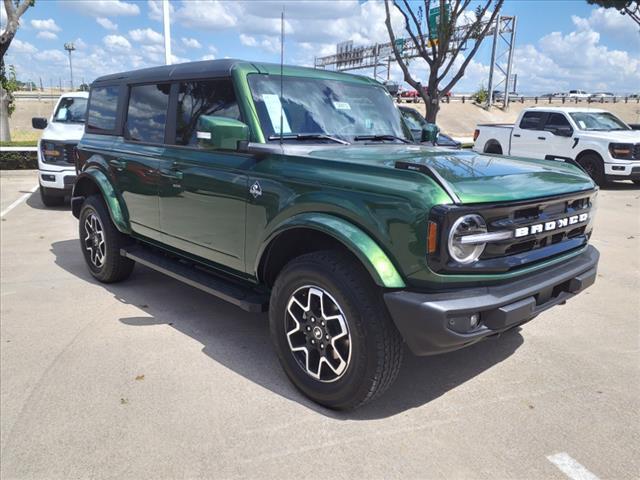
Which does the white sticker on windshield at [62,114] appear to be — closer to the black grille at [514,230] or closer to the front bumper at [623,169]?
the black grille at [514,230]

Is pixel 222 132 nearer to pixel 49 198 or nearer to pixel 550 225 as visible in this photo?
pixel 550 225

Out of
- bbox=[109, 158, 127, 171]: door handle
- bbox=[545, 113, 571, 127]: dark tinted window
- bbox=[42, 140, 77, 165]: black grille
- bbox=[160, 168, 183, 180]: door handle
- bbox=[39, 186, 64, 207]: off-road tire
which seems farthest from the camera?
bbox=[545, 113, 571, 127]: dark tinted window

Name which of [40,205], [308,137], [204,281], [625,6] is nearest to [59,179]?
[40,205]

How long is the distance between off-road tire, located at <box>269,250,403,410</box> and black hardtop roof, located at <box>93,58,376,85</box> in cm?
153

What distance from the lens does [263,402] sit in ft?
10.6

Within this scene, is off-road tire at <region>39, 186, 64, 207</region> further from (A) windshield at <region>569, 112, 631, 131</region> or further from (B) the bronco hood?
(A) windshield at <region>569, 112, 631, 131</region>

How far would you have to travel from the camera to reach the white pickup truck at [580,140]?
11805mm

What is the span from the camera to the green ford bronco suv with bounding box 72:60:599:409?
2.64 metres

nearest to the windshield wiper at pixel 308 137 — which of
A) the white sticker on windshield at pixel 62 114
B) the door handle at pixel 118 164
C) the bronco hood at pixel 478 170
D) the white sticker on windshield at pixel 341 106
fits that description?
the bronco hood at pixel 478 170

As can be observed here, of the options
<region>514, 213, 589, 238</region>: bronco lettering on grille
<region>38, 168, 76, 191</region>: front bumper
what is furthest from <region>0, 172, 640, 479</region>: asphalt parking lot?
<region>38, 168, 76, 191</region>: front bumper

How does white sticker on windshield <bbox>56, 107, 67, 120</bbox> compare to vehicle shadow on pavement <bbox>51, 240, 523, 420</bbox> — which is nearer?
vehicle shadow on pavement <bbox>51, 240, 523, 420</bbox>

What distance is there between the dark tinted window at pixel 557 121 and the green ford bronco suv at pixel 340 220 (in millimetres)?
10006

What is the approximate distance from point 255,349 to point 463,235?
77.9 inches

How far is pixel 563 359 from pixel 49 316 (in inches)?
163
